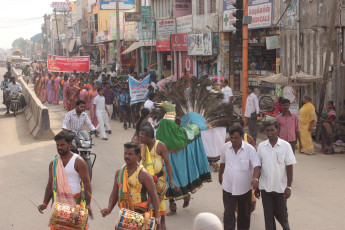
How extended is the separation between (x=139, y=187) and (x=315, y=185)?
206 inches

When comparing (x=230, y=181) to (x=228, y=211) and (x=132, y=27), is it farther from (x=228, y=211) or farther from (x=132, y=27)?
(x=132, y=27)

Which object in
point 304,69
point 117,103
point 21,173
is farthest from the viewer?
point 117,103

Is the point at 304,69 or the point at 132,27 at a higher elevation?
the point at 132,27

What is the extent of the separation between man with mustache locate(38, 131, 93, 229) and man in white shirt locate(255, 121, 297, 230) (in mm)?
2079

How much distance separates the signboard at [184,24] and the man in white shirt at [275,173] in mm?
20563

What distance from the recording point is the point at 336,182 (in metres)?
9.67

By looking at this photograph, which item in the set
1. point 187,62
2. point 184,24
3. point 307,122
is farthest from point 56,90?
point 307,122

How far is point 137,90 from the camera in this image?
17203 mm

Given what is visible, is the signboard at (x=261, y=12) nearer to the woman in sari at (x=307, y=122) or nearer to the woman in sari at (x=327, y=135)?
the woman in sari at (x=327, y=135)

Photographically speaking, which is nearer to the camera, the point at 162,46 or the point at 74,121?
the point at 74,121

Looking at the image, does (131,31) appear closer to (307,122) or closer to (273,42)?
(273,42)

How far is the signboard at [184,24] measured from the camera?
86.4 ft

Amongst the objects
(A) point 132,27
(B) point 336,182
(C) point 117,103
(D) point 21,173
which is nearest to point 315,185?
(B) point 336,182

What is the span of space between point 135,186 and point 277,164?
1.84 metres
